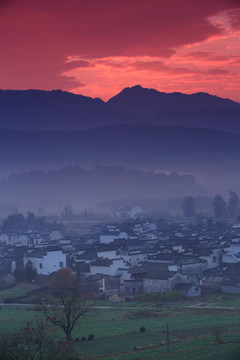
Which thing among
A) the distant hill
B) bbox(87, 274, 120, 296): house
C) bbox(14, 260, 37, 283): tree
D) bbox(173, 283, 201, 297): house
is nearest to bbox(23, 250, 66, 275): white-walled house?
bbox(14, 260, 37, 283): tree

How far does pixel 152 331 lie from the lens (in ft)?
71.7

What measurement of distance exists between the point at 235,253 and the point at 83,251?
9.92m

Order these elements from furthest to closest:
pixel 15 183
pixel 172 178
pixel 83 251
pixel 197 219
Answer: pixel 15 183, pixel 172 178, pixel 197 219, pixel 83 251

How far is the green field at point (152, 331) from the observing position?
18328 millimetres

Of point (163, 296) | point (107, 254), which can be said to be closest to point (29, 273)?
point (107, 254)

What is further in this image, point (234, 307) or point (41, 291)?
point (41, 291)

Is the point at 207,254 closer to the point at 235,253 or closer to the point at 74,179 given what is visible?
the point at 235,253

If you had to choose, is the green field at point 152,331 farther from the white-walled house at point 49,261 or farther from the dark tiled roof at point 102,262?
the white-walled house at point 49,261

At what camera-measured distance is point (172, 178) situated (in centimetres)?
17962

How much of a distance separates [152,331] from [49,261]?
16.7m

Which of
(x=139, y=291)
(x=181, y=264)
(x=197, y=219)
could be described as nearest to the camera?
(x=139, y=291)

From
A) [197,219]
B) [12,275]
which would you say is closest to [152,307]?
[12,275]

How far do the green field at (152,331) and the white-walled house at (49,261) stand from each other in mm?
8984

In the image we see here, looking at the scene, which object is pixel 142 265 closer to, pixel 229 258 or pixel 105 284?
pixel 105 284
